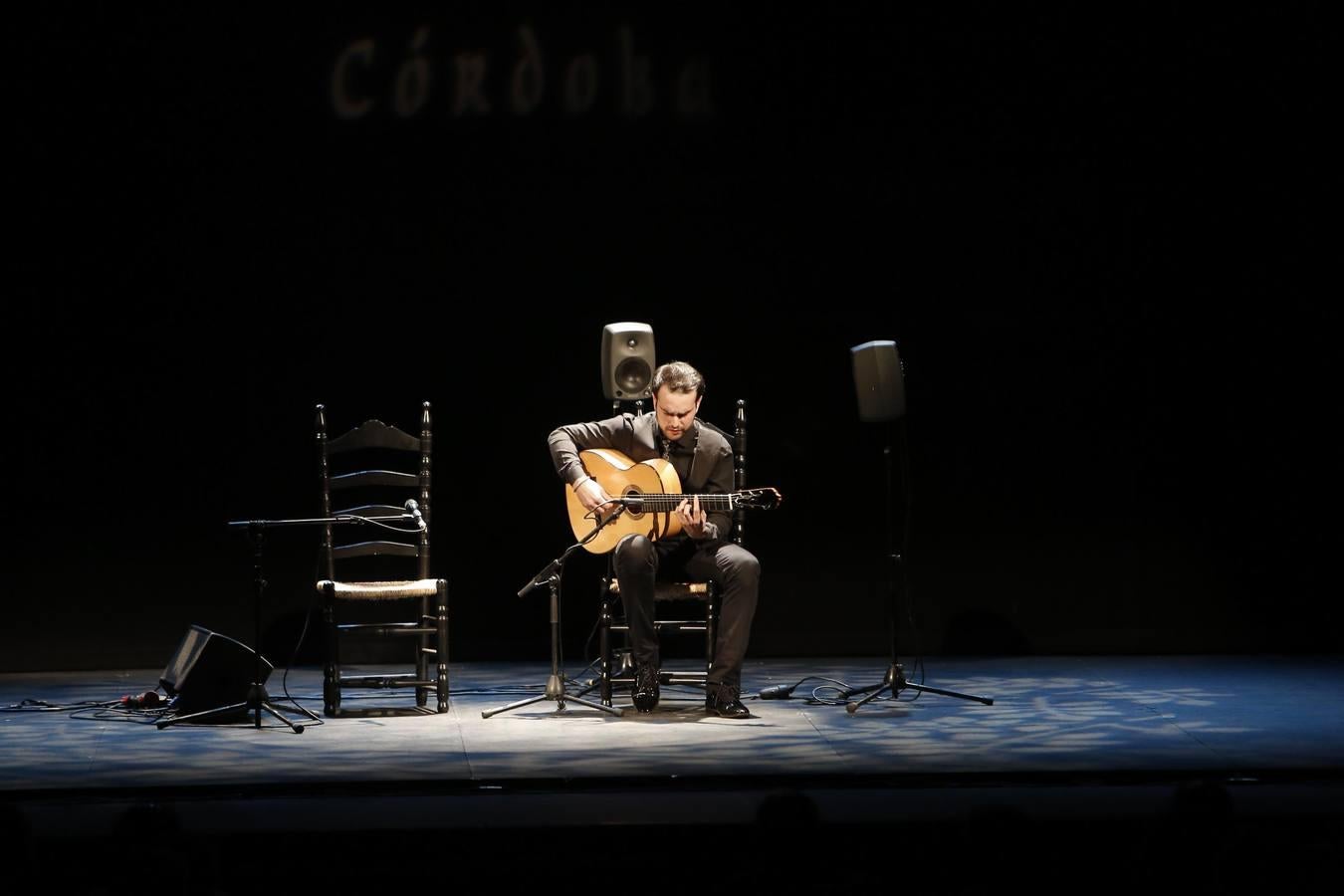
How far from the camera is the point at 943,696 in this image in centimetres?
604

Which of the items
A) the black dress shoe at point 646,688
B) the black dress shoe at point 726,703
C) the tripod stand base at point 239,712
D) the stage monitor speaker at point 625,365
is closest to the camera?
the tripod stand base at point 239,712

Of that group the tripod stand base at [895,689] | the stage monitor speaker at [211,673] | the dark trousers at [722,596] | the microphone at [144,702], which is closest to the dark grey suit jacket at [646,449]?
the dark trousers at [722,596]

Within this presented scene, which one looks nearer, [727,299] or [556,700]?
[556,700]

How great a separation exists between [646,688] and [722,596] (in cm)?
40

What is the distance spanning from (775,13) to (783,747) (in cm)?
358

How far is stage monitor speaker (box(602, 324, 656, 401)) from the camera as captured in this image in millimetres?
6254

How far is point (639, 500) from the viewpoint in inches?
224

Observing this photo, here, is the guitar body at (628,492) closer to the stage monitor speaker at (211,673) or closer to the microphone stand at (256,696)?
the microphone stand at (256,696)

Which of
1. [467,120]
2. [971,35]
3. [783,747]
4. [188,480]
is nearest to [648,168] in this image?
[467,120]

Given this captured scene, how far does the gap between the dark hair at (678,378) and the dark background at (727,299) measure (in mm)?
1484

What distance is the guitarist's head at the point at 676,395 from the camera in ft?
18.6

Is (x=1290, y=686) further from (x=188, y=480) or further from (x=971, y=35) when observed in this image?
(x=188, y=480)

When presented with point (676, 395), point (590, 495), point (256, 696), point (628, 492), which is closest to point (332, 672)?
point (256, 696)

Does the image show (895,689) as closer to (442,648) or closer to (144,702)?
(442,648)
